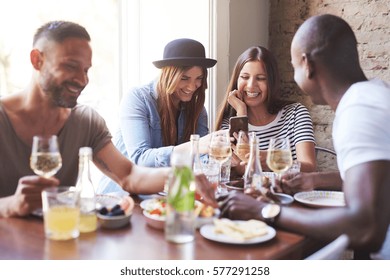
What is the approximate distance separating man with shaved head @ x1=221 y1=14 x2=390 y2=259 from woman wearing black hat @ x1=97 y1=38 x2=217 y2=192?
2.70ft

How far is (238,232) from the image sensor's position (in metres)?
1.00

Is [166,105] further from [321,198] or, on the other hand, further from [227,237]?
[227,237]

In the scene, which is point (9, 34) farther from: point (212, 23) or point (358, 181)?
point (358, 181)

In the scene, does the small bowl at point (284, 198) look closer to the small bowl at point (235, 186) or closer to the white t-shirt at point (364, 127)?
the small bowl at point (235, 186)

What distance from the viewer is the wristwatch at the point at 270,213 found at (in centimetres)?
110

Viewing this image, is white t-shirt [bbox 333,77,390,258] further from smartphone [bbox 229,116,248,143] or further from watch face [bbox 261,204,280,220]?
smartphone [bbox 229,116,248,143]

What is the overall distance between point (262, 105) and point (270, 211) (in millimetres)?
1278

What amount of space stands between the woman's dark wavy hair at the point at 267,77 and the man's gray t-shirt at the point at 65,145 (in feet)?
3.07

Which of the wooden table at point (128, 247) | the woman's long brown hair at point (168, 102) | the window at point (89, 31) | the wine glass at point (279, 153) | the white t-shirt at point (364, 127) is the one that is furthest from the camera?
the woman's long brown hair at point (168, 102)

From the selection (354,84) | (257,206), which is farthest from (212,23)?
(257,206)

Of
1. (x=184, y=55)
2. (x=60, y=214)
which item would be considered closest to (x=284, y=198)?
(x=60, y=214)

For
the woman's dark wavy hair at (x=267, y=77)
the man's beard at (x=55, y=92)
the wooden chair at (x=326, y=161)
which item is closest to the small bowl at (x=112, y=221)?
the man's beard at (x=55, y=92)

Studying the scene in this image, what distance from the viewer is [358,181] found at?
996 millimetres

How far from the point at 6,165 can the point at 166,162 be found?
2.29ft
